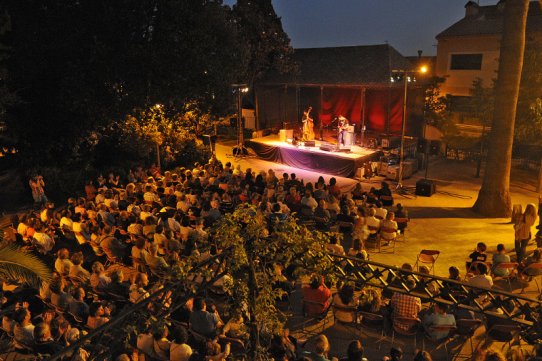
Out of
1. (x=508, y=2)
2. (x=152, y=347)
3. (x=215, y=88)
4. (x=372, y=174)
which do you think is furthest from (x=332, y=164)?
(x=152, y=347)

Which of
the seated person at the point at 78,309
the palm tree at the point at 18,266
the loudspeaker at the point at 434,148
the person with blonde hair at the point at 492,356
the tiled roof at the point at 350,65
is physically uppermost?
the tiled roof at the point at 350,65

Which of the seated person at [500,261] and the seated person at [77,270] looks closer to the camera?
the seated person at [77,270]

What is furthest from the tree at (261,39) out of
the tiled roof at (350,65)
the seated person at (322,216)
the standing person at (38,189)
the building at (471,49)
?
the seated person at (322,216)

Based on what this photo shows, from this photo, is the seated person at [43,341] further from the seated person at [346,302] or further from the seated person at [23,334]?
the seated person at [346,302]

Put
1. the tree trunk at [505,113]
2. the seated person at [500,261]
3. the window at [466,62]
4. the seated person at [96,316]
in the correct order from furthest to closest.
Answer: the window at [466,62] → the tree trunk at [505,113] → the seated person at [500,261] → the seated person at [96,316]

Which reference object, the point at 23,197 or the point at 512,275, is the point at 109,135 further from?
the point at 512,275

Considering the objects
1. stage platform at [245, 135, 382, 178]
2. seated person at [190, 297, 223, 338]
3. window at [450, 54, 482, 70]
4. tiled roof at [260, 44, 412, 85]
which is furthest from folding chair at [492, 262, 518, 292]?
window at [450, 54, 482, 70]

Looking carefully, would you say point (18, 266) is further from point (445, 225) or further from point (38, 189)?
point (445, 225)

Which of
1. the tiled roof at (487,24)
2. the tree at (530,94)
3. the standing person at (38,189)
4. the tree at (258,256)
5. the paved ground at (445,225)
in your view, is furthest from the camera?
the tiled roof at (487,24)

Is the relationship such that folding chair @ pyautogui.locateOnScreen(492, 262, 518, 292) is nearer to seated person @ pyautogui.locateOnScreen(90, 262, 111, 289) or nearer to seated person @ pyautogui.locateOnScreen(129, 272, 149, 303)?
seated person @ pyautogui.locateOnScreen(129, 272, 149, 303)

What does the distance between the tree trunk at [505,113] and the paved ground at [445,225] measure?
590 mm

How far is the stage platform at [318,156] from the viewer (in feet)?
61.9

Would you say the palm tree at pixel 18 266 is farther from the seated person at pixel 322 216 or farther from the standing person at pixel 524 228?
the standing person at pixel 524 228

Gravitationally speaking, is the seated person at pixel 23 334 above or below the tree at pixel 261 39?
below
